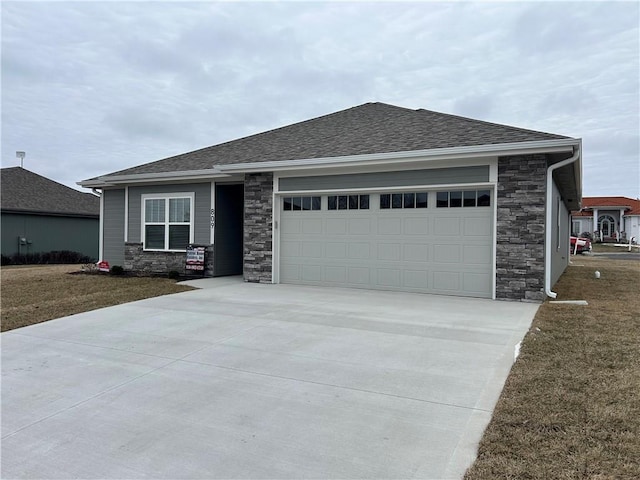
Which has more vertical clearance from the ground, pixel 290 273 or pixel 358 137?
pixel 358 137

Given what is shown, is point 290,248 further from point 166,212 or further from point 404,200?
point 166,212

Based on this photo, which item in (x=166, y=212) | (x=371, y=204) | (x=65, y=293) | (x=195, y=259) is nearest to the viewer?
(x=65, y=293)

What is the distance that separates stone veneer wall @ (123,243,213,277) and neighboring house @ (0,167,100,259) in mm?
11584

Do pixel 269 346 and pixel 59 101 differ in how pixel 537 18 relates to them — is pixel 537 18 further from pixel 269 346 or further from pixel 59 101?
pixel 59 101

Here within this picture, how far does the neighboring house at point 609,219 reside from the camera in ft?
135

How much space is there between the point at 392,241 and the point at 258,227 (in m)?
3.53

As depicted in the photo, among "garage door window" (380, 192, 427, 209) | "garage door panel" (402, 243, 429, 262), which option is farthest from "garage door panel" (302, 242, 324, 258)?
"garage door panel" (402, 243, 429, 262)

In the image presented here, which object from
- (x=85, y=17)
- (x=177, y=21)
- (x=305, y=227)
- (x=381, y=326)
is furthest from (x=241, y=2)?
(x=381, y=326)

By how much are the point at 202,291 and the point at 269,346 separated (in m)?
4.80

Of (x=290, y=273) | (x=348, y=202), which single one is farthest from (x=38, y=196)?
(x=348, y=202)

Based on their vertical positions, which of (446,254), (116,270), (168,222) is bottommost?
(116,270)

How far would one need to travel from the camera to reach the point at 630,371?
4.35m

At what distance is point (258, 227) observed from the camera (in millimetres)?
11258

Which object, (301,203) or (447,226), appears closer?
(447,226)
